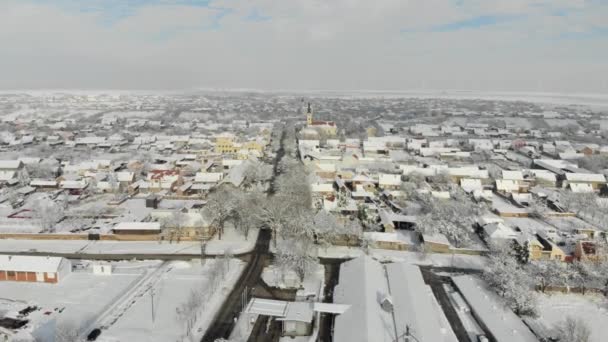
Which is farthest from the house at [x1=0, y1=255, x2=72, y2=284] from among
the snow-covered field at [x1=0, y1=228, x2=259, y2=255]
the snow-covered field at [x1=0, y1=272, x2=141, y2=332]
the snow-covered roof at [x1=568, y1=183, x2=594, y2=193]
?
the snow-covered roof at [x1=568, y1=183, x2=594, y2=193]

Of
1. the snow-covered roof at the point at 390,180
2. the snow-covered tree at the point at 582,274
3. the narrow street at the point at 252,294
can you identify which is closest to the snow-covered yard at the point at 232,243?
the narrow street at the point at 252,294

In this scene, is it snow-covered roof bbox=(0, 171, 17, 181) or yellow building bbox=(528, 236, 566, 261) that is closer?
yellow building bbox=(528, 236, 566, 261)

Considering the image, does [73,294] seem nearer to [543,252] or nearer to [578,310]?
[578,310]

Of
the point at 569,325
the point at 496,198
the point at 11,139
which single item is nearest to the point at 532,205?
the point at 496,198

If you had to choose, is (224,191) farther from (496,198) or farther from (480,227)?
(496,198)

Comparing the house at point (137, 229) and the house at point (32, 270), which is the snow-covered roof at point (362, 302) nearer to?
the house at point (137, 229)

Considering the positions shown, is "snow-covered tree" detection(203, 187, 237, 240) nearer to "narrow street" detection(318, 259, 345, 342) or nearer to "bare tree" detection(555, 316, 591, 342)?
"narrow street" detection(318, 259, 345, 342)
